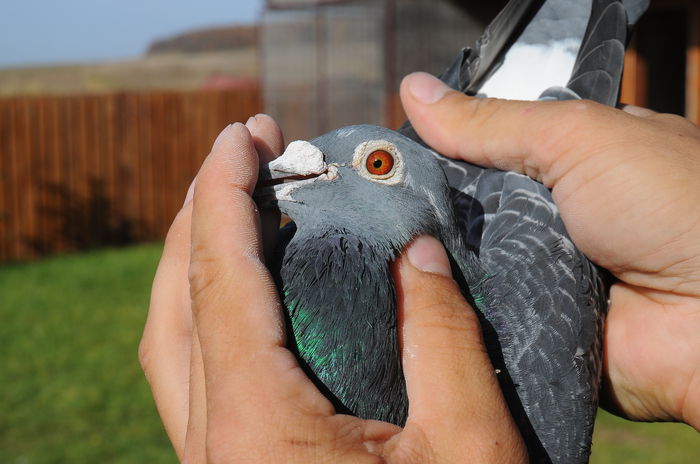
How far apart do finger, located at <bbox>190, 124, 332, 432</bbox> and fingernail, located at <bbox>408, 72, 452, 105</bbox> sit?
879mm

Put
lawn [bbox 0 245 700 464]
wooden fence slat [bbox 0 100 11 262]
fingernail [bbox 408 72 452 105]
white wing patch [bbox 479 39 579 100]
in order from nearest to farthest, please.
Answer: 1. fingernail [bbox 408 72 452 105]
2. white wing patch [bbox 479 39 579 100]
3. lawn [bbox 0 245 700 464]
4. wooden fence slat [bbox 0 100 11 262]

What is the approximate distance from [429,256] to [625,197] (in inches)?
27.2

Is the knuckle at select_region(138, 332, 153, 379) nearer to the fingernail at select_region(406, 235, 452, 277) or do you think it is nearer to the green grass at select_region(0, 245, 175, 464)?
the fingernail at select_region(406, 235, 452, 277)

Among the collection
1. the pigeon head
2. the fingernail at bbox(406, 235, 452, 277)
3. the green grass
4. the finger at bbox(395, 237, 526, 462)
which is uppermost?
the pigeon head

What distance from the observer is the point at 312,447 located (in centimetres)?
172

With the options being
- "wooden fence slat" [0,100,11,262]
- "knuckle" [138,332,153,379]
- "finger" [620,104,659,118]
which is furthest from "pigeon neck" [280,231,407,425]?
"wooden fence slat" [0,100,11,262]

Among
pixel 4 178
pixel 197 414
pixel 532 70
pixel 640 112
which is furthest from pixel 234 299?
pixel 4 178

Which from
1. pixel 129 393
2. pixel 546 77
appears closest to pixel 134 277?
pixel 129 393

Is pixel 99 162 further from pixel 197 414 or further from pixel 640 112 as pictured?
pixel 197 414

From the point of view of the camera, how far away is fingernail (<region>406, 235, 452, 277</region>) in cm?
216

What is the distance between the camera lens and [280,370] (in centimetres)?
180

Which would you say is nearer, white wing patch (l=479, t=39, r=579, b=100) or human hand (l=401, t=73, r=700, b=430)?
human hand (l=401, t=73, r=700, b=430)

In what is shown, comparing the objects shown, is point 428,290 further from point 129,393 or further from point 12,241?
point 12,241

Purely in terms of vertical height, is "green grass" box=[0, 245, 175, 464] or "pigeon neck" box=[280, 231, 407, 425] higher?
A: "pigeon neck" box=[280, 231, 407, 425]
